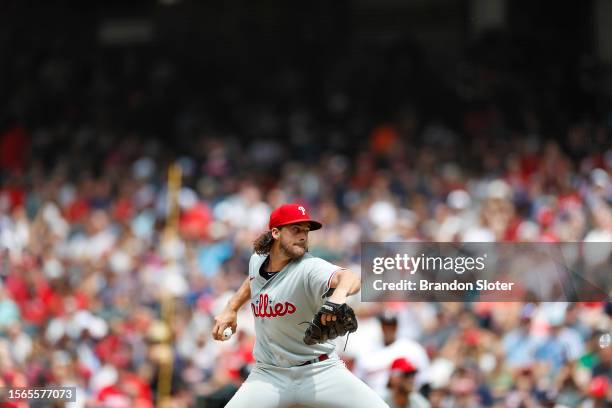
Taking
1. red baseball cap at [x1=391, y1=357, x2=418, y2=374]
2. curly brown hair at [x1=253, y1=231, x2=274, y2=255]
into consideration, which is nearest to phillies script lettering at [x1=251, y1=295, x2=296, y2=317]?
curly brown hair at [x1=253, y1=231, x2=274, y2=255]

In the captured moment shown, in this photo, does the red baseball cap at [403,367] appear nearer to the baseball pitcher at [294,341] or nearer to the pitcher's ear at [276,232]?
the baseball pitcher at [294,341]

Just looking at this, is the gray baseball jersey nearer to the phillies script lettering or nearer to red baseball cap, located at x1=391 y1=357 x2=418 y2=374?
the phillies script lettering

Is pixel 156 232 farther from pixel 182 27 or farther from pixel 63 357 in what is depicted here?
pixel 182 27

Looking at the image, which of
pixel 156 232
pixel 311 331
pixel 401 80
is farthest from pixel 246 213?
pixel 311 331

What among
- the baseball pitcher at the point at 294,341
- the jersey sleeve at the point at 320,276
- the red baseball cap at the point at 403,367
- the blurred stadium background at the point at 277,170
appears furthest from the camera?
the blurred stadium background at the point at 277,170

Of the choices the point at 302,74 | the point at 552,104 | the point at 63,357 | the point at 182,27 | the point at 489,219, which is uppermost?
the point at 182,27

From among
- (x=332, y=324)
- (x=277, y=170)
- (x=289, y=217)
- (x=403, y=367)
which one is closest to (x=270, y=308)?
(x=289, y=217)

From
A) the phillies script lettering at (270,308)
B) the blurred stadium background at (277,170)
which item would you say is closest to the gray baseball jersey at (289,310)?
the phillies script lettering at (270,308)
